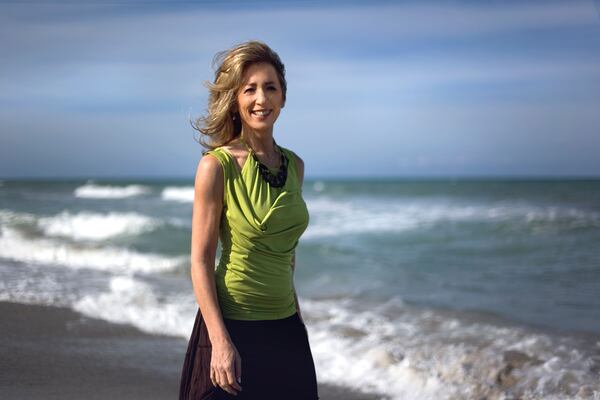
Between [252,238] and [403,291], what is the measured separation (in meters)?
8.43

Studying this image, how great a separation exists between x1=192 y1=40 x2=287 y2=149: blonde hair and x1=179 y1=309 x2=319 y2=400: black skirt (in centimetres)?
68

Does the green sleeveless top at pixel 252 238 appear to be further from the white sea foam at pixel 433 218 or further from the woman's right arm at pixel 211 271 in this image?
the white sea foam at pixel 433 218

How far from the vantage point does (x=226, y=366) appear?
2.40 m

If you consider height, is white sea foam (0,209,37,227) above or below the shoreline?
above

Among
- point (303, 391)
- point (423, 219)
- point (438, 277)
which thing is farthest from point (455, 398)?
point (423, 219)

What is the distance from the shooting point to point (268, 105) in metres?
2.58

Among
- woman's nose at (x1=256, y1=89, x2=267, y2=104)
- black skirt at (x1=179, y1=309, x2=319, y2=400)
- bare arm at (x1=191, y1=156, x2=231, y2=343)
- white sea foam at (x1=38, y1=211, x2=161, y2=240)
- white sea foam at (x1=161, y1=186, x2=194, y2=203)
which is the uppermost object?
white sea foam at (x1=161, y1=186, x2=194, y2=203)

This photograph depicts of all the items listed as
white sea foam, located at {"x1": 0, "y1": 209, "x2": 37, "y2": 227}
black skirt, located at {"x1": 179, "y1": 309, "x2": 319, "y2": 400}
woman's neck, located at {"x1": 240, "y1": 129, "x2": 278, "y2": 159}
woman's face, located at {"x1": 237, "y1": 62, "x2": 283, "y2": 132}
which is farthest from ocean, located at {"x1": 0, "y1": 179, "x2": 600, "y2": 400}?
woman's face, located at {"x1": 237, "y1": 62, "x2": 283, "y2": 132}

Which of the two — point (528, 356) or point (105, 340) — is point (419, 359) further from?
point (105, 340)

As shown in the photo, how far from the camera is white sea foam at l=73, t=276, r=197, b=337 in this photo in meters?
7.27

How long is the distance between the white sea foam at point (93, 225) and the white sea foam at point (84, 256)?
226cm

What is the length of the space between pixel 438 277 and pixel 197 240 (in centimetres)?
1018

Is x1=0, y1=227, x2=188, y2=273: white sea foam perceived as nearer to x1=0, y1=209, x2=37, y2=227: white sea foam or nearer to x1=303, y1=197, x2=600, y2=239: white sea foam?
x1=0, y1=209, x2=37, y2=227: white sea foam

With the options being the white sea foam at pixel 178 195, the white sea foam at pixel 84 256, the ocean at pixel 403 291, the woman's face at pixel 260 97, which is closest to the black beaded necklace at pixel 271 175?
the woman's face at pixel 260 97
